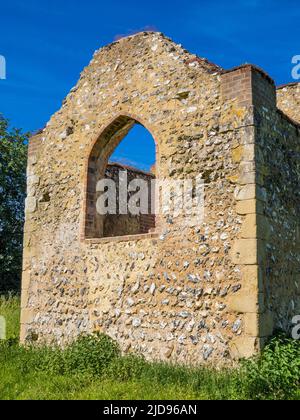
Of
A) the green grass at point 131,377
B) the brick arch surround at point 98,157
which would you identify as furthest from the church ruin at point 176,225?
the green grass at point 131,377

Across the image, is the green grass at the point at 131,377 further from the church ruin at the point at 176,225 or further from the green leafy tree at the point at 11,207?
the green leafy tree at the point at 11,207

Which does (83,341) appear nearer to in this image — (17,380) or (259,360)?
(17,380)

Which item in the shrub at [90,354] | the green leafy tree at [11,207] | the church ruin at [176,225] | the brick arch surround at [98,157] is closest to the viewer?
the church ruin at [176,225]

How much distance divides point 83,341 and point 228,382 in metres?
2.66

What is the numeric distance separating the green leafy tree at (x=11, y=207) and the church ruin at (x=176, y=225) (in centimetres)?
773

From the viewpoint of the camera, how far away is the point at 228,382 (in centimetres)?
Answer: 608

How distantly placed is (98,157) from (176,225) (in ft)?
8.02

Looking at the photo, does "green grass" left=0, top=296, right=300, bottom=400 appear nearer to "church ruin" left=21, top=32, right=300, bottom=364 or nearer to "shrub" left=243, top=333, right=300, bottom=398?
"shrub" left=243, top=333, right=300, bottom=398

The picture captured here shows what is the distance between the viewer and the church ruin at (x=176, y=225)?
6.87 metres

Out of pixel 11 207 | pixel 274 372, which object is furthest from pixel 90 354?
pixel 11 207

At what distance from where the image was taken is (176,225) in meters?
7.53

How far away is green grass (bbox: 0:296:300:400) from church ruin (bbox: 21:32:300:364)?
1.12ft

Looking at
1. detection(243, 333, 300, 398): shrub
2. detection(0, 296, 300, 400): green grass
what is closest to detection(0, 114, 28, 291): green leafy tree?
detection(0, 296, 300, 400): green grass
